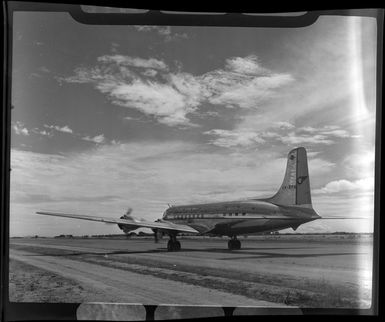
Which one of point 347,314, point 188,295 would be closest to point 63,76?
point 188,295

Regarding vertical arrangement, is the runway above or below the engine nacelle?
below

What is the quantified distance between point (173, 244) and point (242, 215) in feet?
1.99

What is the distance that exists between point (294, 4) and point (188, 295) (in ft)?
7.09

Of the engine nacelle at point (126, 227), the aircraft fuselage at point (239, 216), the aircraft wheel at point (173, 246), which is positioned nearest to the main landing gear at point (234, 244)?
the aircraft fuselage at point (239, 216)

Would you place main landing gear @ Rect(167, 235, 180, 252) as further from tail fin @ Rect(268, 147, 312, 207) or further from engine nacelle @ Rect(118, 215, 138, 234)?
tail fin @ Rect(268, 147, 312, 207)

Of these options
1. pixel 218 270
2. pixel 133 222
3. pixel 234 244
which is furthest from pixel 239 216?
pixel 133 222

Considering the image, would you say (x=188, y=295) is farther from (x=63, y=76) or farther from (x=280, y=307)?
(x=63, y=76)

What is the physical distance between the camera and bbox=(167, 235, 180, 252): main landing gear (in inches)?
132

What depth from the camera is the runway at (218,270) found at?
2896 millimetres

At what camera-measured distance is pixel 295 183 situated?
3.11m

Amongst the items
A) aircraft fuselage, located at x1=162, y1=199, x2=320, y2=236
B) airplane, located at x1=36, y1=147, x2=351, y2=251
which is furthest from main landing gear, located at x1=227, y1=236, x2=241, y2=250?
aircraft fuselage, located at x1=162, y1=199, x2=320, y2=236

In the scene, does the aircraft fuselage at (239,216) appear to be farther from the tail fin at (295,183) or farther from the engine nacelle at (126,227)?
the engine nacelle at (126,227)

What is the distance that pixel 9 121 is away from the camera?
2.97 metres

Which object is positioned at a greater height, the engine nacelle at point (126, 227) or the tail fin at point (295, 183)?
the tail fin at point (295, 183)
